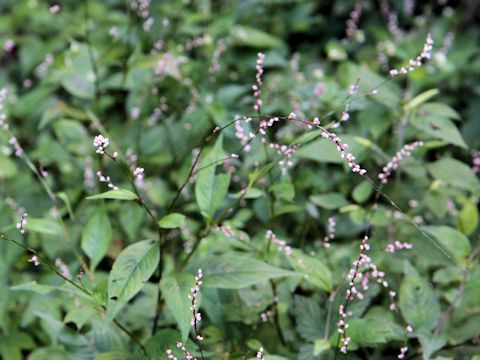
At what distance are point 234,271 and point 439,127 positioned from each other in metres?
1.09

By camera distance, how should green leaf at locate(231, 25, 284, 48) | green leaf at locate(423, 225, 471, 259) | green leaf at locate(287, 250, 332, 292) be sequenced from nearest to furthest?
green leaf at locate(287, 250, 332, 292) < green leaf at locate(423, 225, 471, 259) < green leaf at locate(231, 25, 284, 48)

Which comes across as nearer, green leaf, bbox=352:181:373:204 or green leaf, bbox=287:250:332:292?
green leaf, bbox=287:250:332:292

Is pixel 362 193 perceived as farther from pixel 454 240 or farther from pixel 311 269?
pixel 311 269

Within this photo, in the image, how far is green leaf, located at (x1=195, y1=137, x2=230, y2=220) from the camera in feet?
6.10

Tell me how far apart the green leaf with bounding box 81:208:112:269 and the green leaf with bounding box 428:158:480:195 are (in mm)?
1383

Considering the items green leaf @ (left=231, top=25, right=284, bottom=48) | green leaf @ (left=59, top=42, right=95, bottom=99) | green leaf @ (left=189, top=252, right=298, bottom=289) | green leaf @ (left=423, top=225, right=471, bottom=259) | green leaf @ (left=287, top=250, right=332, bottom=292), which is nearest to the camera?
green leaf @ (left=189, top=252, right=298, bottom=289)

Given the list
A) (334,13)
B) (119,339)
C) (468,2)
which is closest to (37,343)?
(119,339)

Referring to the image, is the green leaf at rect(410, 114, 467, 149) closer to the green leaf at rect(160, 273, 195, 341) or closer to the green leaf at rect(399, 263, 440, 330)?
the green leaf at rect(399, 263, 440, 330)

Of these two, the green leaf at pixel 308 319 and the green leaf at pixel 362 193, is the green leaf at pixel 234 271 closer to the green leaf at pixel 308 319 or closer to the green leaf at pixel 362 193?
the green leaf at pixel 308 319

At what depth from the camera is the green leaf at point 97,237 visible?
2029mm

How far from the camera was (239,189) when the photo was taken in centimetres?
293

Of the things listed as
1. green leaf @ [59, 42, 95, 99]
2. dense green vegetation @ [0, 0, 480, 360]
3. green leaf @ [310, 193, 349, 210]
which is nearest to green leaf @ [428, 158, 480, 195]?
dense green vegetation @ [0, 0, 480, 360]

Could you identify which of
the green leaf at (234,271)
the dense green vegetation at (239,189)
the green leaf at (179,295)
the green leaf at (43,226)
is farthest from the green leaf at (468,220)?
the green leaf at (43,226)

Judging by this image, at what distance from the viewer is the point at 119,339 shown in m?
2.05
